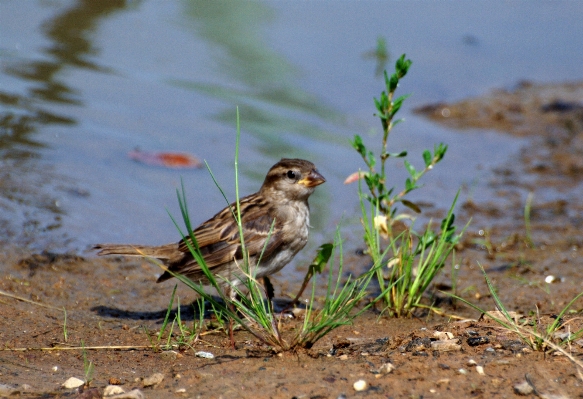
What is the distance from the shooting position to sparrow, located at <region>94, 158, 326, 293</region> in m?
6.23

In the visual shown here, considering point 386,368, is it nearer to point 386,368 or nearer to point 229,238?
point 386,368

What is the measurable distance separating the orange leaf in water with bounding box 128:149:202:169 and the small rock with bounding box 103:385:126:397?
4.89m

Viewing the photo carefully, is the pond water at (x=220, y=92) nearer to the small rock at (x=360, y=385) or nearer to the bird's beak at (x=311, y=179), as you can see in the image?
the bird's beak at (x=311, y=179)

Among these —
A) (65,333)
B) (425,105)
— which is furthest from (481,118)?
(65,333)

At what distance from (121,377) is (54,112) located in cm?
551

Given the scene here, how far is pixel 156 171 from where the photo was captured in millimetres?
8797

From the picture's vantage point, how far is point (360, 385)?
4102 millimetres

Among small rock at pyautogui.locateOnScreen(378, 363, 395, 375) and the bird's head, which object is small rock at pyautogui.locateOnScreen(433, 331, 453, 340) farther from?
the bird's head

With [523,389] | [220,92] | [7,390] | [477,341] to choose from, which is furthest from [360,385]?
[220,92]

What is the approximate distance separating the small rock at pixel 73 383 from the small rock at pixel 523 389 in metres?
2.19

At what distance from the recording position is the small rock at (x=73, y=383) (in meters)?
4.29

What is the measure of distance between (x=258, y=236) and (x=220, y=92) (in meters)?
4.85

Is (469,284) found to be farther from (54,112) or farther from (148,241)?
(54,112)

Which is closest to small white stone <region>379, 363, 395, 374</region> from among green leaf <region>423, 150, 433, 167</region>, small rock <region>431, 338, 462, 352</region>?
small rock <region>431, 338, 462, 352</region>
